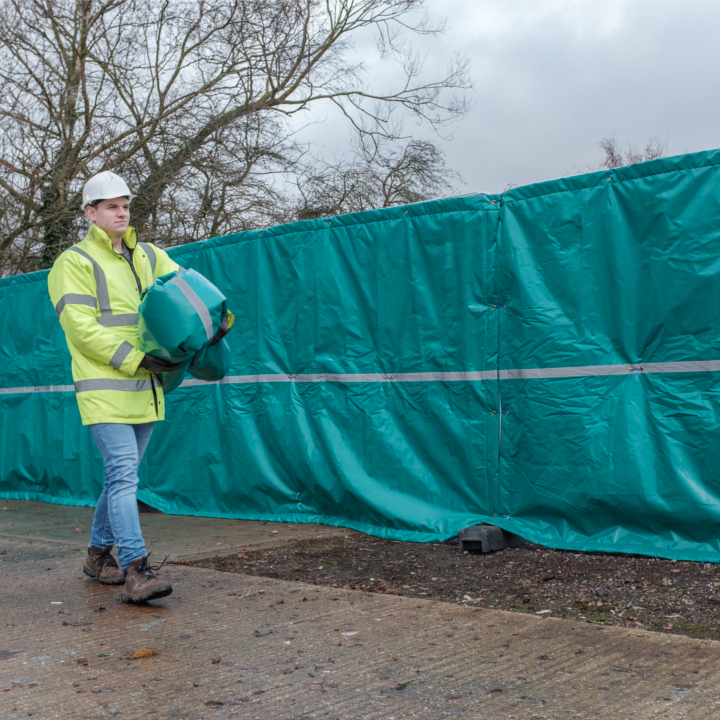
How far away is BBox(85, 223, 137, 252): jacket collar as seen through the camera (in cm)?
388

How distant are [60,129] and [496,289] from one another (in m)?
9.34

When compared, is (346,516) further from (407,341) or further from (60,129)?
(60,129)

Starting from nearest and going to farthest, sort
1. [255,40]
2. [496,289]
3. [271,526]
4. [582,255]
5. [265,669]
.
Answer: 1. [265,669]
2. [582,255]
3. [496,289]
4. [271,526]
5. [255,40]

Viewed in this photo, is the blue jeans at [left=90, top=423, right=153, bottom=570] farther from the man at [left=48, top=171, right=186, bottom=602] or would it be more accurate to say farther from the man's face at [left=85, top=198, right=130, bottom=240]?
the man's face at [left=85, top=198, right=130, bottom=240]

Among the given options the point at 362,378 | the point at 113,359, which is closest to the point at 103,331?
the point at 113,359

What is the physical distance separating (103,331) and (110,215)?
57cm

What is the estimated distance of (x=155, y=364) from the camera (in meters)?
3.80

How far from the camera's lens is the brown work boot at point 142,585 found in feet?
12.0

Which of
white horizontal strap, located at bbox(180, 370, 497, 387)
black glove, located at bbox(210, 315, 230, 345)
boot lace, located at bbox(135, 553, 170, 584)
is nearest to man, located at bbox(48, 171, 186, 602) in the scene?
boot lace, located at bbox(135, 553, 170, 584)

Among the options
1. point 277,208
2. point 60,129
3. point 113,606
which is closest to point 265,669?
point 113,606

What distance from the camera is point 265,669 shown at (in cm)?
282

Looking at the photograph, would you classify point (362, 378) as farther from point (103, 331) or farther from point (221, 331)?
point (103, 331)

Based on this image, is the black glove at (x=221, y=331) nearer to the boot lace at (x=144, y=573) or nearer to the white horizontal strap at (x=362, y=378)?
the boot lace at (x=144, y=573)

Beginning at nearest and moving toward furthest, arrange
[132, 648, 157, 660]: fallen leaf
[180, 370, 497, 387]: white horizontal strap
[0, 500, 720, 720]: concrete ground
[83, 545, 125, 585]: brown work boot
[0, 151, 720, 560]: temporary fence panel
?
[0, 500, 720, 720]: concrete ground, [132, 648, 157, 660]: fallen leaf, [83, 545, 125, 585]: brown work boot, [0, 151, 720, 560]: temporary fence panel, [180, 370, 497, 387]: white horizontal strap
